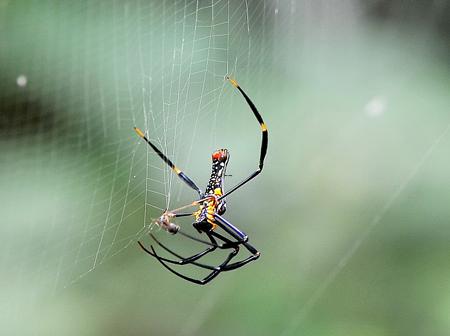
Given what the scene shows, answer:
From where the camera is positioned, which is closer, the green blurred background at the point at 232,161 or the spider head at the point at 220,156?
the spider head at the point at 220,156

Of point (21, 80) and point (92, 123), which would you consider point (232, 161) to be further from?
point (21, 80)

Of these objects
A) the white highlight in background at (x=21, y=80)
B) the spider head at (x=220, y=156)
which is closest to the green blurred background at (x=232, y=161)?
the white highlight in background at (x=21, y=80)

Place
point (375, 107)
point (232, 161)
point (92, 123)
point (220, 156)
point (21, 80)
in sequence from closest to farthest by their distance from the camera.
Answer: point (220, 156)
point (21, 80)
point (92, 123)
point (232, 161)
point (375, 107)

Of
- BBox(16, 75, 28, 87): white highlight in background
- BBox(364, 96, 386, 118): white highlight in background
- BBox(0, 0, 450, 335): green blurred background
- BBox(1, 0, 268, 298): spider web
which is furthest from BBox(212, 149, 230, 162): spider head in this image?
BBox(364, 96, 386, 118): white highlight in background

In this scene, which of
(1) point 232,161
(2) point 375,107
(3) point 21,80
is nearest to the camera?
(3) point 21,80

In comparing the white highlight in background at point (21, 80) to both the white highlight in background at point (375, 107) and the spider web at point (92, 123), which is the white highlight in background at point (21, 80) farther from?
the white highlight in background at point (375, 107)

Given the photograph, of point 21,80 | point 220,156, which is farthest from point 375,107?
point 21,80

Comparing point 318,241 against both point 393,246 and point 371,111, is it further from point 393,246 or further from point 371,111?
point 371,111

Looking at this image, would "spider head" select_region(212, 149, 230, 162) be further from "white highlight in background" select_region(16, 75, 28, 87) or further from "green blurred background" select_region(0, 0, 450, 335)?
"white highlight in background" select_region(16, 75, 28, 87)
